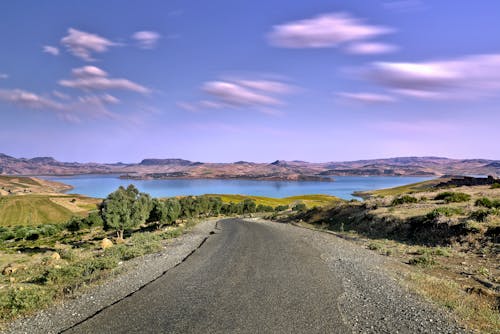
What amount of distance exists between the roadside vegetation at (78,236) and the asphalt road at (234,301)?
3.29 m

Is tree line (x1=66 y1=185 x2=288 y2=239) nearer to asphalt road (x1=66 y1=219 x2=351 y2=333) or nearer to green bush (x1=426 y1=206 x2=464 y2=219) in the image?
asphalt road (x1=66 y1=219 x2=351 y2=333)

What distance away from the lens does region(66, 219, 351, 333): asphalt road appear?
904 centimetres

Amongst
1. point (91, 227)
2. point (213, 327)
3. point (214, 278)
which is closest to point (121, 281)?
point (214, 278)

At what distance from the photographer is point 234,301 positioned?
35.9 feet

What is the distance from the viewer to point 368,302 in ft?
35.3

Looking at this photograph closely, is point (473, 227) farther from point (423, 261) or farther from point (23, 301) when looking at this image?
point (23, 301)

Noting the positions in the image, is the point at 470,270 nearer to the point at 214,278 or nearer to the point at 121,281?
the point at 214,278

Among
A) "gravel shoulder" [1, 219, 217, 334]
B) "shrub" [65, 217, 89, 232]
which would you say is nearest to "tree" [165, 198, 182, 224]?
"shrub" [65, 217, 89, 232]

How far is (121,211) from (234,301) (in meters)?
49.4

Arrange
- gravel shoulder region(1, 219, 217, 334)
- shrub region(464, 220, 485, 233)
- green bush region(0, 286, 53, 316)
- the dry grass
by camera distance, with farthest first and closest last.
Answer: shrub region(464, 220, 485, 233), green bush region(0, 286, 53, 316), gravel shoulder region(1, 219, 217, 334), the dry grass

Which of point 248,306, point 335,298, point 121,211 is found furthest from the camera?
point 121,211

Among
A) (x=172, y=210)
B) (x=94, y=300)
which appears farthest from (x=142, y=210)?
(x=94, y=300)

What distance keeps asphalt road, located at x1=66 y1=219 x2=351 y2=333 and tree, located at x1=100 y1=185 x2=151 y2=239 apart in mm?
40711

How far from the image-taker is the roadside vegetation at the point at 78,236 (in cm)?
1359
